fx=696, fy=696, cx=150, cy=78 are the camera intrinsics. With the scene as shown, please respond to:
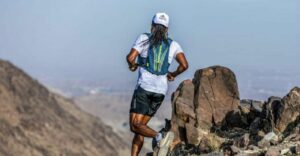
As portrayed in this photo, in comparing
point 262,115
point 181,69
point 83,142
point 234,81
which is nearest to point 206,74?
point 234,81

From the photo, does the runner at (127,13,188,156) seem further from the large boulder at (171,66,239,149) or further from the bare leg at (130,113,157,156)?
the large boulder at (171,66,239,149)

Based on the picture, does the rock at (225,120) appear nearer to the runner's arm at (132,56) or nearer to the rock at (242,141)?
the rock at (242,141)

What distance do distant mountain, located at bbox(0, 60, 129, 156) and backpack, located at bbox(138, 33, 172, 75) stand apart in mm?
48792

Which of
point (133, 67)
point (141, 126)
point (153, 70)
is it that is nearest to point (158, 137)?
point (141, 126)

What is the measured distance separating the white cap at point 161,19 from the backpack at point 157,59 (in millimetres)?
246

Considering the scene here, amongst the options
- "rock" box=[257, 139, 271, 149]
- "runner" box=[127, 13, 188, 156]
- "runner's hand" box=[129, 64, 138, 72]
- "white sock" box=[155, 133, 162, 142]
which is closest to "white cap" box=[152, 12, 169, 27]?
"runner" box=[127, 13, 188, 156]

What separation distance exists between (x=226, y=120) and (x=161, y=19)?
2.98 m

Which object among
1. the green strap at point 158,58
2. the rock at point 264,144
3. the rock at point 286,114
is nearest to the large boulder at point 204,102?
the rock at point 286,114

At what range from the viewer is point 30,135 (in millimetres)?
67188

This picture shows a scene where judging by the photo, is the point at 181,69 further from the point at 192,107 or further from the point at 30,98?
the point at 30,98

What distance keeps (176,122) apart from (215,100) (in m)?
0.93

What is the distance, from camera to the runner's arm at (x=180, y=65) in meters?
10.0

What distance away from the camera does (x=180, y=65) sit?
1016 centimetres

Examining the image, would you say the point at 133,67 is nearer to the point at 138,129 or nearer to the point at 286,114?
the point at 138,129
